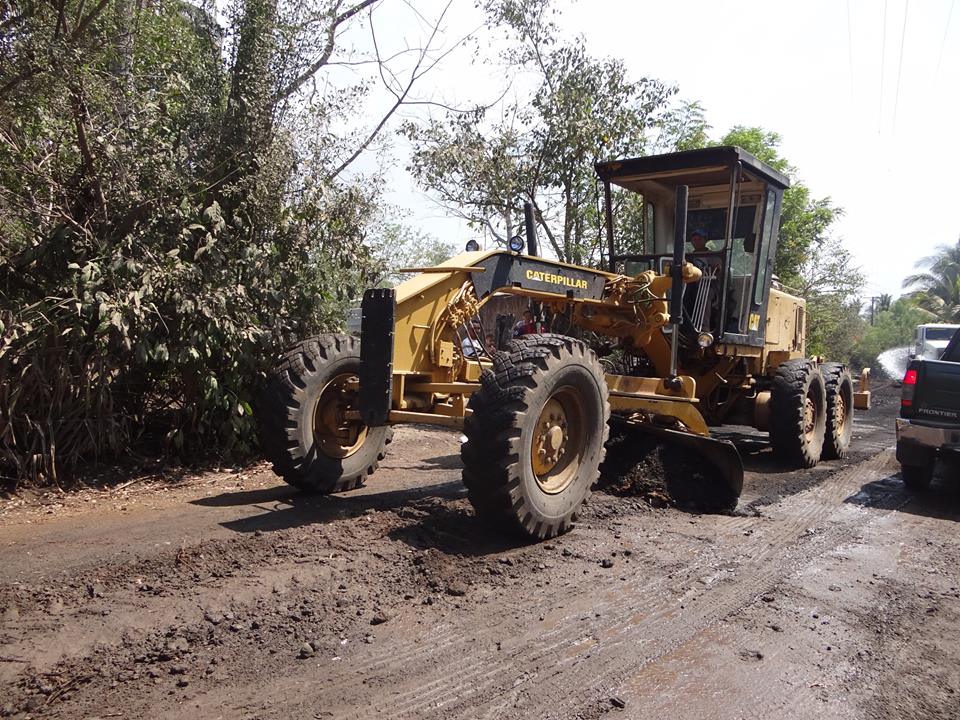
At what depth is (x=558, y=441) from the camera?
526 cm

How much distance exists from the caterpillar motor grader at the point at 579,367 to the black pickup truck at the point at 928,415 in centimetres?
135

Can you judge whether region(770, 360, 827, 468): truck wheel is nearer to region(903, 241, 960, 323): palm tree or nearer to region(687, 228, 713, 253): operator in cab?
region(687, 228, 713, 253): operator in cab

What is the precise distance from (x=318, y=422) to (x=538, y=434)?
6.57 feet

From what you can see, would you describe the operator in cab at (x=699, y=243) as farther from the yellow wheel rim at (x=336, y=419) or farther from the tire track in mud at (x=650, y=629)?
the yellow wheel rim at (x=336, y=419)

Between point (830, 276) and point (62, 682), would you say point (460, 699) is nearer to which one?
point (62, 682)

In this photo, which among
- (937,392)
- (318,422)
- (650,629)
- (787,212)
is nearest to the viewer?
(650,629)

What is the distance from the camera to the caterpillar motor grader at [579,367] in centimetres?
494

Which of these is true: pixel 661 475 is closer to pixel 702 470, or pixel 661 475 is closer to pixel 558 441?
pixel 702 470

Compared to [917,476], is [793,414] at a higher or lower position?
higher

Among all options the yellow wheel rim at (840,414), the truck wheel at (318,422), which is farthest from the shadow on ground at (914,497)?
the truck wheel at (318,422)

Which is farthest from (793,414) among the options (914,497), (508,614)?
(508,614)

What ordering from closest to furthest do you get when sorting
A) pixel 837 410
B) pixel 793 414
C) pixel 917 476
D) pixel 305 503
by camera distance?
pixel 305 503
pixel 917 476
pixel 793 414
pixel 837 410

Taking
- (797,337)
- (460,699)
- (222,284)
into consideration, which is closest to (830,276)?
(797,337)

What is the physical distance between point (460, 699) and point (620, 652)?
887mm
